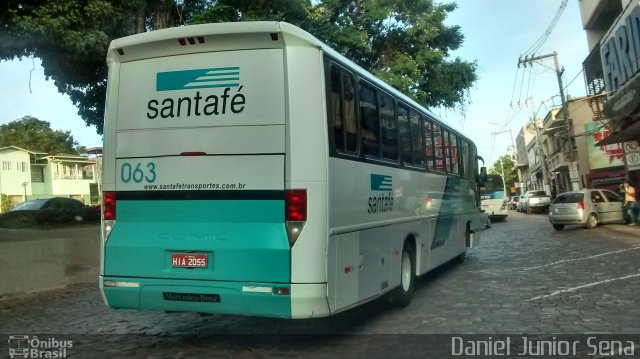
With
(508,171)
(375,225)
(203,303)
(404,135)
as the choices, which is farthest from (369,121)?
(508,171)

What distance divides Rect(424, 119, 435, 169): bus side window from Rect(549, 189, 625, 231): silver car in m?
13.8

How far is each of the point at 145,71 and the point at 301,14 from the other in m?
11.6

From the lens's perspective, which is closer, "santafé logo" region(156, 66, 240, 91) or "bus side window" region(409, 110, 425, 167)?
"santafé logo" region(156, 66, 240, 91)

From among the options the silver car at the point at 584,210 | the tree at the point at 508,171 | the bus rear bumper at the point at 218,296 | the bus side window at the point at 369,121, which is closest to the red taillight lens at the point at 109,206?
the bus rear bumper at the point at 218,296

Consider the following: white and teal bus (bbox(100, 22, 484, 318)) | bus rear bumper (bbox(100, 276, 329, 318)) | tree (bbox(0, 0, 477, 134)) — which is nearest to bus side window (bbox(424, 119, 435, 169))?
white and teal bus (bbox(100, 22, 484, 318))

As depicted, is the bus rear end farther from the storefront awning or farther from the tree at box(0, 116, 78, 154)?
the tree at box(0, 116, 78, 154)

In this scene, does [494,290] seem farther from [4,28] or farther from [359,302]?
[4,28]

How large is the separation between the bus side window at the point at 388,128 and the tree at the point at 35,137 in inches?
2189

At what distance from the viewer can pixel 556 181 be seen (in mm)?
55125

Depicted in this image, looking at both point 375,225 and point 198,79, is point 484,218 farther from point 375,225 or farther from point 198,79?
point 198,79

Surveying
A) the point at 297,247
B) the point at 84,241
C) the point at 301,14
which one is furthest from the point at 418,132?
the point at 301,14

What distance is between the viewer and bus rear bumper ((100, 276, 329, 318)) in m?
5.00

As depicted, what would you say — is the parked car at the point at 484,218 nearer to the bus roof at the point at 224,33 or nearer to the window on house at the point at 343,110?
the window on house at the point at 343,110

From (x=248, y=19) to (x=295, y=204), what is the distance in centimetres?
997
